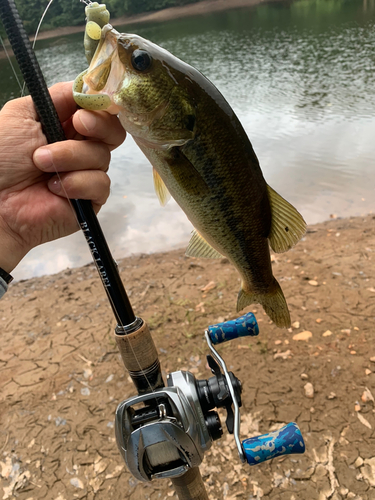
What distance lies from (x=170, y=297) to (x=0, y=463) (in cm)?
232

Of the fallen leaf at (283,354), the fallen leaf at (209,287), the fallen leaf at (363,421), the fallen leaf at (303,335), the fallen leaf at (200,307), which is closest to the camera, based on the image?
the fallen leaf at (363,421)

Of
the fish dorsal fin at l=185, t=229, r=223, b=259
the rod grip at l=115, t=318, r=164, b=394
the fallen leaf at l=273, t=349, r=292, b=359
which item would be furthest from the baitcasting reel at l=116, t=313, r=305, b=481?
the fallen leaf at l=273, t=349, r=292, b=359

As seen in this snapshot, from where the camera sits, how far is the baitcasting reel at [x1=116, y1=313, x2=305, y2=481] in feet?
4.13

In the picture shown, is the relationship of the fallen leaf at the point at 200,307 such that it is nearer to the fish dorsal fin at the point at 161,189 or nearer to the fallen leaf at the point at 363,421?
the fallen leaf at the point at 363,421

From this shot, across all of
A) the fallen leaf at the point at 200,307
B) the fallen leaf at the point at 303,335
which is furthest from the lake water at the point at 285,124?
the fallen leaf at the point at 303,335

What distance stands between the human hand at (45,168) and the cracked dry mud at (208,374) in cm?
204

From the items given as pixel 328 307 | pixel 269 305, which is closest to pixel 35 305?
pixel 328 307

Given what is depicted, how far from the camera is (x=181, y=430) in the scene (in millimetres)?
1354

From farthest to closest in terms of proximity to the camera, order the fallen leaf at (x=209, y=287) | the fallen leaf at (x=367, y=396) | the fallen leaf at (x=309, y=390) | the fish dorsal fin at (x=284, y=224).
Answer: the fallen leaf at (x=209, y=287)
the fallen leaf at (x=309, y=390)
the fallen leaf at (x=367, y=396)
the fish dorsal fin at (x=284, y=224)

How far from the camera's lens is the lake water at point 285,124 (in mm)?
6945

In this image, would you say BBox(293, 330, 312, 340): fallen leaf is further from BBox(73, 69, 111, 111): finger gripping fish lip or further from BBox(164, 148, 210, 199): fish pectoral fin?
BBox(73, 69, 111, 111): finger gripping fish lip

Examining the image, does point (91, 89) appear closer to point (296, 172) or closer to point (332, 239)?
point (332, 239)

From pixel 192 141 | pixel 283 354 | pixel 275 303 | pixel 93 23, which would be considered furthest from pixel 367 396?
pixel 93 23

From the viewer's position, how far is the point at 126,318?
1577 mm
